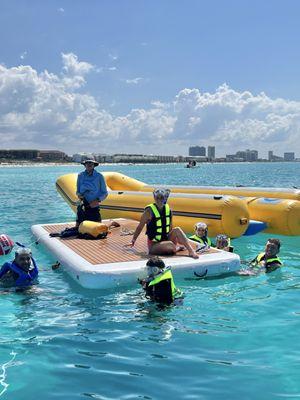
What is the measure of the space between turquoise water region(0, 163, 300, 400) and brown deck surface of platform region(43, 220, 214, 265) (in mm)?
621

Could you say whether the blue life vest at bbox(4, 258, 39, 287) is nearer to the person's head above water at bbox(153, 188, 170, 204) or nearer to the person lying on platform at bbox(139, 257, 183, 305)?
the person lying on platform at bbox(139, 257, 183, 305)

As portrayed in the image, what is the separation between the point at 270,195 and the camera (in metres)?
11.3

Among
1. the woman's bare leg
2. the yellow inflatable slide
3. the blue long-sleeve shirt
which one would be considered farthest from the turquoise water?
the yellow inflatable slide

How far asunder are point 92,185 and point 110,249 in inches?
54.6

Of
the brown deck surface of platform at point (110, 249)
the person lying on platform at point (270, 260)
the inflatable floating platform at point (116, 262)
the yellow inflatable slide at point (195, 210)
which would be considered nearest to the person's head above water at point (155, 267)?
the inflatable floating platform at point (116, 262)

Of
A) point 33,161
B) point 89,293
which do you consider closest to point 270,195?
point 89,293

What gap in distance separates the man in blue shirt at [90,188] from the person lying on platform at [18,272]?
Answer: 268cm

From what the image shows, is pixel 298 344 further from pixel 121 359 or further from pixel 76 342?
pixel 76 342

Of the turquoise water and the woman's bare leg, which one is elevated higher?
the woman's bare leg

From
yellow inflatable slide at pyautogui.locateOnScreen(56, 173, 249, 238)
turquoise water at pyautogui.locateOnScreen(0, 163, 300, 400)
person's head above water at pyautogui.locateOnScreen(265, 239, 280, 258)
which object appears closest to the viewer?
turquoise water at pyautogui.locateOnScreen(0, 163, 300, 400)

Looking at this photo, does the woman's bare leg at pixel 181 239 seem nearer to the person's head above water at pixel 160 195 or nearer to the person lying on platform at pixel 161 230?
the person lying on platform at pixel 161 230

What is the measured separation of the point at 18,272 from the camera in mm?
5871

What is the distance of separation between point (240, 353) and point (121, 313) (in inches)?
57.1

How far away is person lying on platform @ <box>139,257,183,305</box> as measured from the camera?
5.21 m
